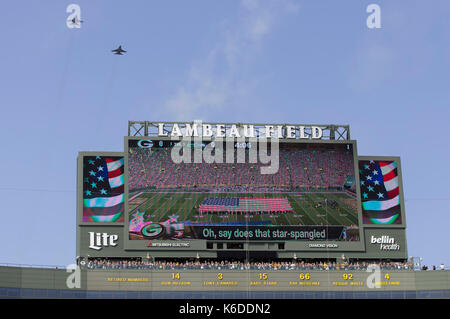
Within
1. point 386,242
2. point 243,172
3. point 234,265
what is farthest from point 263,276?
point 386,242

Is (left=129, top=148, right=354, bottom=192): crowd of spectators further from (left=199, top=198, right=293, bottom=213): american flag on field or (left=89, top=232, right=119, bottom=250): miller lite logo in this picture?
(left=89, top=232, right=119, bottom=250): miller lite logo

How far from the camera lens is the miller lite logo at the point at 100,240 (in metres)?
94.2

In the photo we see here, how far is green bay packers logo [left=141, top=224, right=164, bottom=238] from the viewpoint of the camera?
94.4m

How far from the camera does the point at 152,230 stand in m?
94.5

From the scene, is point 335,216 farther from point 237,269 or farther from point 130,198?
point 130,198

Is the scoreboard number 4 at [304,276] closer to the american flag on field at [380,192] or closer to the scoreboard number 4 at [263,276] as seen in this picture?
the scoreboard number 4 at [263,276]

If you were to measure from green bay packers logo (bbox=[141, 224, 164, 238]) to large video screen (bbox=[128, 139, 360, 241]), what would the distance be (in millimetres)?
113

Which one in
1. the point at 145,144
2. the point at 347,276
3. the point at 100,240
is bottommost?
the point at 347,276

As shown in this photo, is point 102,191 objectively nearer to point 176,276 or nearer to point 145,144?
point 145,144

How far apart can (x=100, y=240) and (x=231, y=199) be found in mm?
15622

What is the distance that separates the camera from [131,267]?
92750 mm
